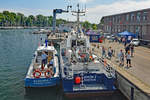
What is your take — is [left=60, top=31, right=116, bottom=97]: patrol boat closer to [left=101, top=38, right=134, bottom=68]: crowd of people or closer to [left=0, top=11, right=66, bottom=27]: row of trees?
Result: [left=101, top=38, right=134, bottom=68]: crowd of people

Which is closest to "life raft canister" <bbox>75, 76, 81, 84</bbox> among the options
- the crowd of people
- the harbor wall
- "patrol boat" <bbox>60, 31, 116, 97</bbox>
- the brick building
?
"patrol boat" <bbox>60, 31, 116, 97</bbox>

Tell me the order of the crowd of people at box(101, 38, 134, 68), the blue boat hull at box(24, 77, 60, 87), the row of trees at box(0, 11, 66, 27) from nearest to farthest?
the blue boat hull at box(24, 77, 60, 87)
the crowd of people at box(101, 38, 134, 68)
the row of trees at box(0, 11, 66, 27)

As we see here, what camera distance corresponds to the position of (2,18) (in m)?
146

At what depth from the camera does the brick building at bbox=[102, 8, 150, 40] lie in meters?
35.7

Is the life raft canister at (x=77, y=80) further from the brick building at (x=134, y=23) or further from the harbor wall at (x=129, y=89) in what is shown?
the brick building at (x=134, y=23)

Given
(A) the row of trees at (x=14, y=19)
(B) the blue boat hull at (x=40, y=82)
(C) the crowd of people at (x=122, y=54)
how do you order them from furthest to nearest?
(A) the row of trees at (x=14, y=19) < (C) the crowd of people at (x=122, y=54) < (B) the blue boat hull at (x=40, y=82)

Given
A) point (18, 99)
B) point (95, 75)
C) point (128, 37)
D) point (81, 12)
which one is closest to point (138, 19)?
point (128, 37)

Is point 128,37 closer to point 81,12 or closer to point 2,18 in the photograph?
point 81,12

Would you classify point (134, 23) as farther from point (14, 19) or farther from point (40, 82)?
point (14, 19)

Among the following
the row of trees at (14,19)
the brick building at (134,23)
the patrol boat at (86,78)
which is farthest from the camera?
the row of trees at (14,19)

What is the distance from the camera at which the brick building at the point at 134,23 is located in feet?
117

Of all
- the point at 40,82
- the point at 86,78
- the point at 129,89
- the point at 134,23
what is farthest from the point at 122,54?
the point at 134,23

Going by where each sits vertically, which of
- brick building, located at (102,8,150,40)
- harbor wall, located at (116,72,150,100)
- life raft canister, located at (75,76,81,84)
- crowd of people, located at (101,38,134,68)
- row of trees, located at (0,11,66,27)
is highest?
row of trees, located at (0,11,66,27)

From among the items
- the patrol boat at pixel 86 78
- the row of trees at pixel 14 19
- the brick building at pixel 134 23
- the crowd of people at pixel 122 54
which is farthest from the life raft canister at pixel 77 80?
the row of trees at pixel 14 19
